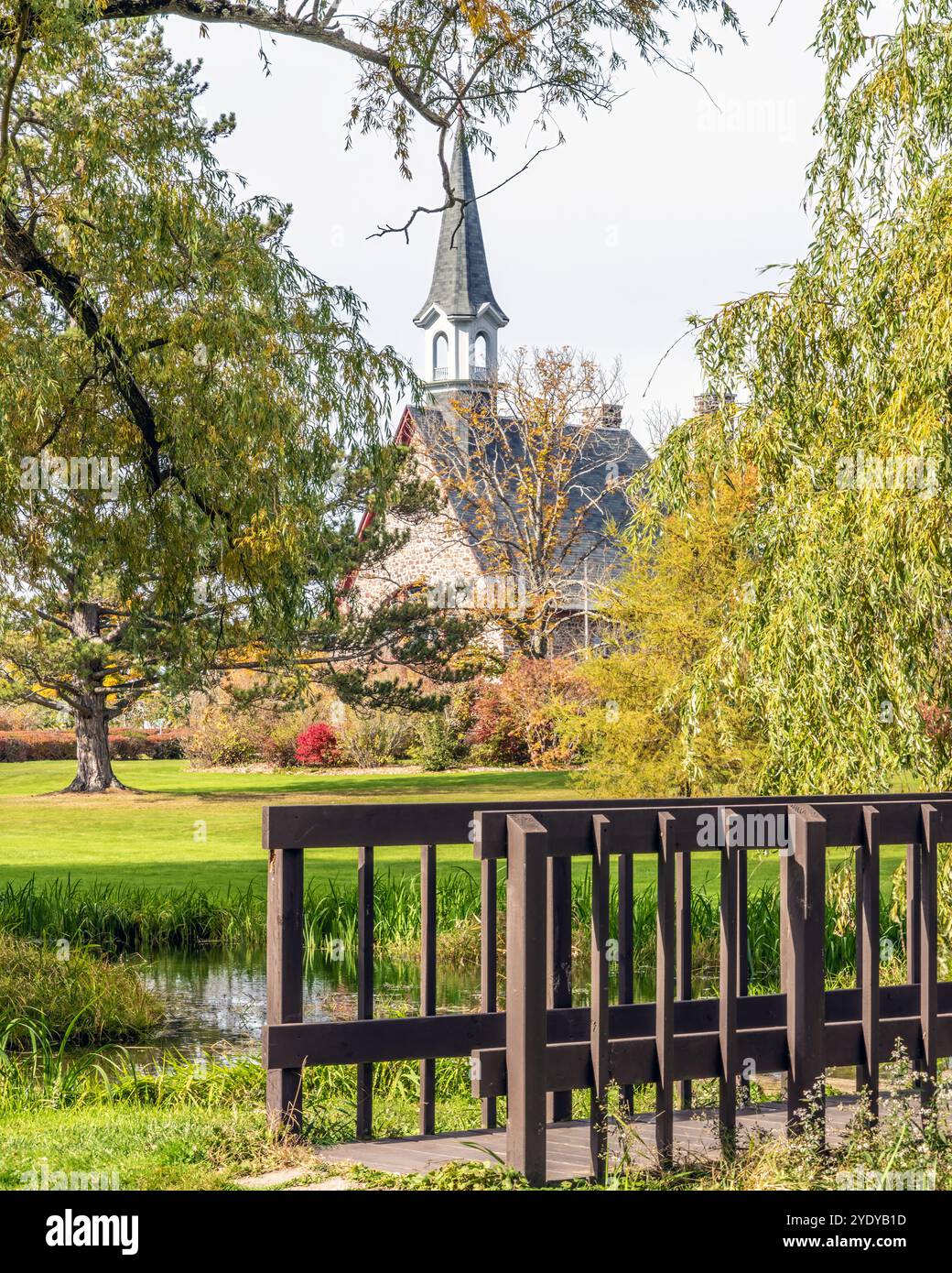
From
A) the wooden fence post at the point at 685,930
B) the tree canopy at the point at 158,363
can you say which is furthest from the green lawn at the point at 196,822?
the wooden fence post at the point at 685,930

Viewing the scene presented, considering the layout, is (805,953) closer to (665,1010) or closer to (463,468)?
(665,1010)

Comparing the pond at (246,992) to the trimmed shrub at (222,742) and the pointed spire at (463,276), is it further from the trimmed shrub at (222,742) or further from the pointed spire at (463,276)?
the pointed spire at (463,276)

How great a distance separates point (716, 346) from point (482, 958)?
553 cm

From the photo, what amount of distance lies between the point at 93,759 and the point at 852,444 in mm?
22753

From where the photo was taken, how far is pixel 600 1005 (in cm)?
446

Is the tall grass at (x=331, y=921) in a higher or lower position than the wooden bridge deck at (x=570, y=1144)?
lower

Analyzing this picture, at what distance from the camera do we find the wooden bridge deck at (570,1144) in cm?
455

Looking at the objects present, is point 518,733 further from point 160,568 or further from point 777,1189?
point 777,1189

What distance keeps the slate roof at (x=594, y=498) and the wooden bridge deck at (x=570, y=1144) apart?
93.0ft

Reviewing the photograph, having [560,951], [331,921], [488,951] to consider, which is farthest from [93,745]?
[488,951]

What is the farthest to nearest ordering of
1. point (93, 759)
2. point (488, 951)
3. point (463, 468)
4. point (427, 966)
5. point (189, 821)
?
point (463, 468)
point (93, 759)
point (189, 821)
point (488, 951)
point (427, 966)

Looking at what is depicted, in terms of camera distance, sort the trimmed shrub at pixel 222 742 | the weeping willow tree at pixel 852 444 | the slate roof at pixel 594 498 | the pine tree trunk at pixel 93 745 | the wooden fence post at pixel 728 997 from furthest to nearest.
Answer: the trimmed shrub at pixel 222 742 < the slate roof at pixel 594 498 < the pine tree trunk at pixel 93 745 < the weeping willow tree at pixel 852 444 < the wooden fence post at pixel 728 997

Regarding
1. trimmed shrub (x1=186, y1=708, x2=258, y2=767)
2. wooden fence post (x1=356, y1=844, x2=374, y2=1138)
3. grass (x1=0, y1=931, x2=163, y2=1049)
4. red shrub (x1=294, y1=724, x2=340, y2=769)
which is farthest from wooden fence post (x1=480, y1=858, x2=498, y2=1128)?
trimmed shrub (x1=186, y1=708, x2=258, y2=767)
